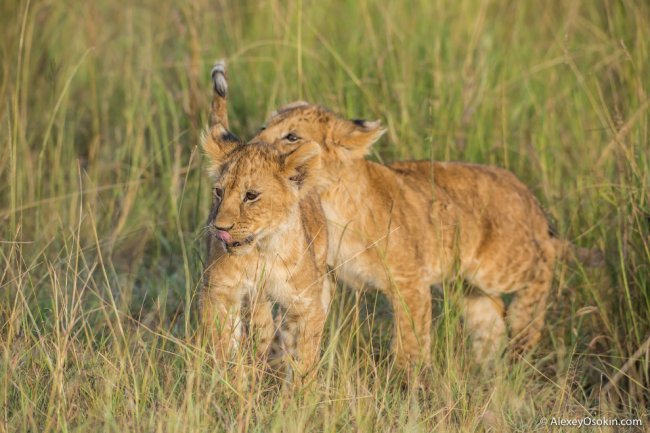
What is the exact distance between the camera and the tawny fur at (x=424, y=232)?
5441 millimetres

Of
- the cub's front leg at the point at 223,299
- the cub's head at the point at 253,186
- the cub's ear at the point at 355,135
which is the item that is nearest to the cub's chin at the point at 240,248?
the cub's head at the point at 253,186

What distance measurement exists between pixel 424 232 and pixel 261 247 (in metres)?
1.34

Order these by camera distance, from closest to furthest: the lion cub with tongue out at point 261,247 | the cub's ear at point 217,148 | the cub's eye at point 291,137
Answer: the lion cub with tongue out at point 261,247, the cub's ear at point 217,148, the cub's eye at point 291,137

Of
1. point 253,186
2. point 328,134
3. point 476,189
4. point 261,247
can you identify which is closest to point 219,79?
point 328,134

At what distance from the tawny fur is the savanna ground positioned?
15cm

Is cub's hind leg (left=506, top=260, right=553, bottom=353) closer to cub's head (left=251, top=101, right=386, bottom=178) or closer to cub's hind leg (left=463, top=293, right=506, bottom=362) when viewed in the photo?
cub's hind leg (left=463, top=293, right=506, bottom=362)

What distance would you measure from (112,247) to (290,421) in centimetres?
275

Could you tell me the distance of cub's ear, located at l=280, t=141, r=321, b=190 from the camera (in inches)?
183

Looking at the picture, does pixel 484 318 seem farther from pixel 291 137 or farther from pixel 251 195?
pixel 251 195

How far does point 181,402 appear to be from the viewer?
414 centimetres

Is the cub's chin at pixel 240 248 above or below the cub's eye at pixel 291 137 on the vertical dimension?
below

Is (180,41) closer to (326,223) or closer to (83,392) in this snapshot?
(326,223)

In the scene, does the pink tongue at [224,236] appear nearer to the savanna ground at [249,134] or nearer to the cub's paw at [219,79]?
the savanna ground at [249,134]

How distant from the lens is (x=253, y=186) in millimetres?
4523
